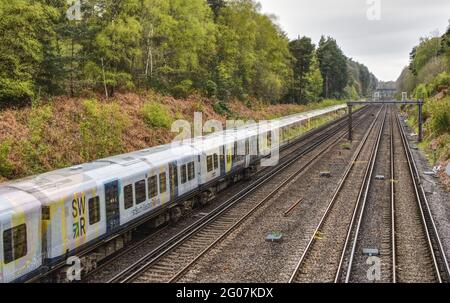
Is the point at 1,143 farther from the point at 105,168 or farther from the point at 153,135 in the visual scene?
the point at 153,135

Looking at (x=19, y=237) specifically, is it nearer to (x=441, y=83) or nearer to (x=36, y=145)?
(x=36, y=145)

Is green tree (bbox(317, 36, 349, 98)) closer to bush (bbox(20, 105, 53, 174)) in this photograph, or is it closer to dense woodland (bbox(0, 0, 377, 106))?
dense woodland (bbox(0, 0, 377, 106))

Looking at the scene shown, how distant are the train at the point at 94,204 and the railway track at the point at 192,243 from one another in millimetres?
1138

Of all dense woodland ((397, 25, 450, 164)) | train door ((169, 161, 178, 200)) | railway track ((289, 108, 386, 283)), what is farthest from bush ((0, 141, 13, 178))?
dense woodland ((397, 25, 450, 164))

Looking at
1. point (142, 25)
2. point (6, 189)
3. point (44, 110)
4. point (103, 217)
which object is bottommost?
point (103, 217)

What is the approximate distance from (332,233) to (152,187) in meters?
6.70

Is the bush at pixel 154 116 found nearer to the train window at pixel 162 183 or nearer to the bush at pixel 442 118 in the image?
the train window at pixel 162 183

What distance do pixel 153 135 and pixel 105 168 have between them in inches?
709

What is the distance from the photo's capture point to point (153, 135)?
33.8 meters

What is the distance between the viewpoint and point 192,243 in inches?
674

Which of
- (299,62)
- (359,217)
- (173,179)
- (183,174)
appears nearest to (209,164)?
(183,174)

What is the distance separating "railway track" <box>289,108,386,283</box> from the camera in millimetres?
14120

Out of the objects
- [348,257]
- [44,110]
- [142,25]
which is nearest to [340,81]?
[142,25]
